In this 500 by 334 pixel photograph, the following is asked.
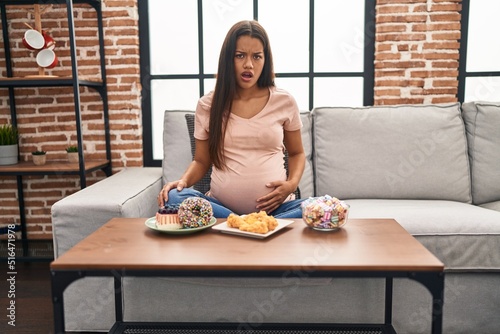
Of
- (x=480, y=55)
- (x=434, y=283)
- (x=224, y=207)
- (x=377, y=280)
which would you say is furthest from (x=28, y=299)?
(x=480, y=55)

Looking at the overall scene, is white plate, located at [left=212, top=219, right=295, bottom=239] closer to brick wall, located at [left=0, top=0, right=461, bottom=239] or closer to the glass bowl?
the glass bowl

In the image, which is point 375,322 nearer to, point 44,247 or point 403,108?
point 403,108

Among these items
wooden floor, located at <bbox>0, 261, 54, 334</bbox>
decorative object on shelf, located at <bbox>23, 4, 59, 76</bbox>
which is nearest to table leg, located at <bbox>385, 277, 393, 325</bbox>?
wooden floor, located at <bbox>0, 261, 54, 334</bbox>

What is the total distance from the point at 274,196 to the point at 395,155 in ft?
2.93

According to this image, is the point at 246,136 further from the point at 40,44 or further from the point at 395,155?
the point at 40,44

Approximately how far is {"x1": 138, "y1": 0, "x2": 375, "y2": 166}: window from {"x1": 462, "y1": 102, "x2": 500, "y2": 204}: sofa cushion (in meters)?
0.69

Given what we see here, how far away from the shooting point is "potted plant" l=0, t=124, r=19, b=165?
2.54 meters

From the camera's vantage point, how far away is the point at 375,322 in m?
1.65

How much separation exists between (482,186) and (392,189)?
→ 46cm

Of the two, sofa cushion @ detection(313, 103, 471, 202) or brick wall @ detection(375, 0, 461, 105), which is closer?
sofa cushion @ detection(313, 103, 471, 202)

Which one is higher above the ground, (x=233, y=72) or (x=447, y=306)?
(x=233, y=72)

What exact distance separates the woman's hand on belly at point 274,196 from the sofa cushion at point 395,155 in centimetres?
66

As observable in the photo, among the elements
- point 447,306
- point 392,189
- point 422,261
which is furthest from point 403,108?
point 422,261

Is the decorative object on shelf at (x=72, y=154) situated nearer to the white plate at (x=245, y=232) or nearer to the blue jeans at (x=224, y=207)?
the blue jeans at (x=224, y=207)
